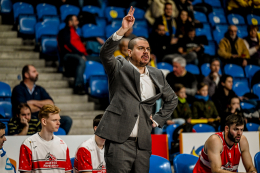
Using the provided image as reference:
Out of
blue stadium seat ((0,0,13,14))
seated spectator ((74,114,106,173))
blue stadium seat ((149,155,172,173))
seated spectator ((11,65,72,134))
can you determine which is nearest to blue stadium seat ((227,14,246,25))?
blue stadium seat ((0,0,13,14))

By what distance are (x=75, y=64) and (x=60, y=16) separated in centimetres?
207

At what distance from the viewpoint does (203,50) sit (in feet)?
25.1

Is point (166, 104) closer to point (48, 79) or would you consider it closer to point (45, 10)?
point (48, 79)

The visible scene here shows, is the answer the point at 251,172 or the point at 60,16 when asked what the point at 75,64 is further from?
the point at 251,172

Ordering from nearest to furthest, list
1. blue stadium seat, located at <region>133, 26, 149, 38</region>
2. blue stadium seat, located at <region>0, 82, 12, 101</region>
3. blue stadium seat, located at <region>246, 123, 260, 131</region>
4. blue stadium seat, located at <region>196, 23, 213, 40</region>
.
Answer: blue stadium seat, located at <region>0, 82, 12, 101</region>
blue stadium seat, located at <region>246, 123, 260, 131</region>
blue stadium seat, located at <region>133, 26, 149, 38</region>
blue stadium seat, located at <region>196, 23, 213, 40</region>

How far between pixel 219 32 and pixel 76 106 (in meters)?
4.59

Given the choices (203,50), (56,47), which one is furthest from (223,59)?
(56,47)

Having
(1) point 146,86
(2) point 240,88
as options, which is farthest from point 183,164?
(2) point 240,88

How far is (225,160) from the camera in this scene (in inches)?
133

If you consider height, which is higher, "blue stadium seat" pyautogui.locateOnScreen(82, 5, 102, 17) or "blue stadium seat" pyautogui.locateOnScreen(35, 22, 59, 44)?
"blue stadium seat" pyautogui.locateOnScreen(82, 5, 102, 17)

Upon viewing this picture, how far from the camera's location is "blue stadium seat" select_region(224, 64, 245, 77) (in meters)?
7.55

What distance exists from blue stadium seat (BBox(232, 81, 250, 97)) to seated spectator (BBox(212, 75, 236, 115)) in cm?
74

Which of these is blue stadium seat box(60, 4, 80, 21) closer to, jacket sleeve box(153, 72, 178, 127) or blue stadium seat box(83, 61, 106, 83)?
blue stadium seat box(83, 61, 106, 83)

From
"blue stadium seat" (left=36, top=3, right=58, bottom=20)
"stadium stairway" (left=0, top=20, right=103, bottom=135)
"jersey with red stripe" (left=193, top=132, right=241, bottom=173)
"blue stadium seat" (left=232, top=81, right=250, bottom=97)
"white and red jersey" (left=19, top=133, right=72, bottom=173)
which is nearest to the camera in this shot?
"white and red jersey" (left=19, top=133, right=72, bottom=173)
